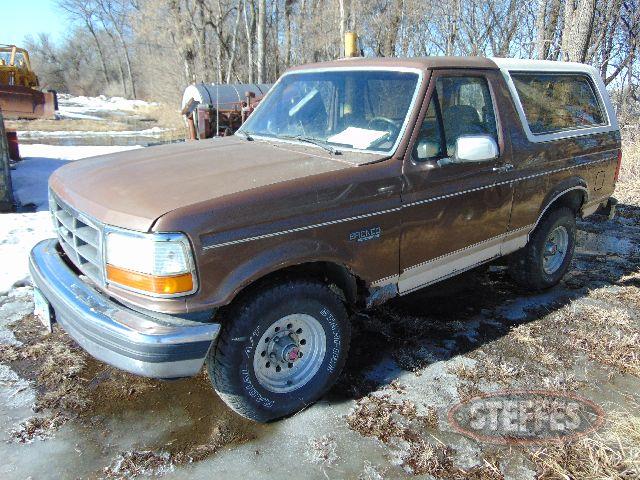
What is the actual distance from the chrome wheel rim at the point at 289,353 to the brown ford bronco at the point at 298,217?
0.01m

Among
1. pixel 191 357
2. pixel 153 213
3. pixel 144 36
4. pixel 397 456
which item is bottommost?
pixel 397 456

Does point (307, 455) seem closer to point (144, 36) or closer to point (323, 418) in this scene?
point (323, 418)

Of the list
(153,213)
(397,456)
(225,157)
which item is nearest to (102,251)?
(153,213)

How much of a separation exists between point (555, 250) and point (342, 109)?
2824 millimetres

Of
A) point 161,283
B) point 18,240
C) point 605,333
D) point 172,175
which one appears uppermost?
point 172,175

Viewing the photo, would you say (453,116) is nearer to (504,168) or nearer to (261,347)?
(504,168)

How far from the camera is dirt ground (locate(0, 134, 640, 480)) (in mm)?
2701

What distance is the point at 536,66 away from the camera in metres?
4.43

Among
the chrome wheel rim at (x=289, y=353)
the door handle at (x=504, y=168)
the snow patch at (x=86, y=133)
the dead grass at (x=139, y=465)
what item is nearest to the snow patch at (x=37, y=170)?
the chrome wheel rim at (x=289, y=353)

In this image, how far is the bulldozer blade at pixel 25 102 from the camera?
528 inches

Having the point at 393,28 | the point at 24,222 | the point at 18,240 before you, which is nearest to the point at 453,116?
the point at 18,240

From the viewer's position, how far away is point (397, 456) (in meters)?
2.78

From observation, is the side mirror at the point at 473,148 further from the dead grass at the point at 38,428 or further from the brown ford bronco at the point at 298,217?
the dead grass at the point at 38,428

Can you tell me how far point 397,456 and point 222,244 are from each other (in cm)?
149
